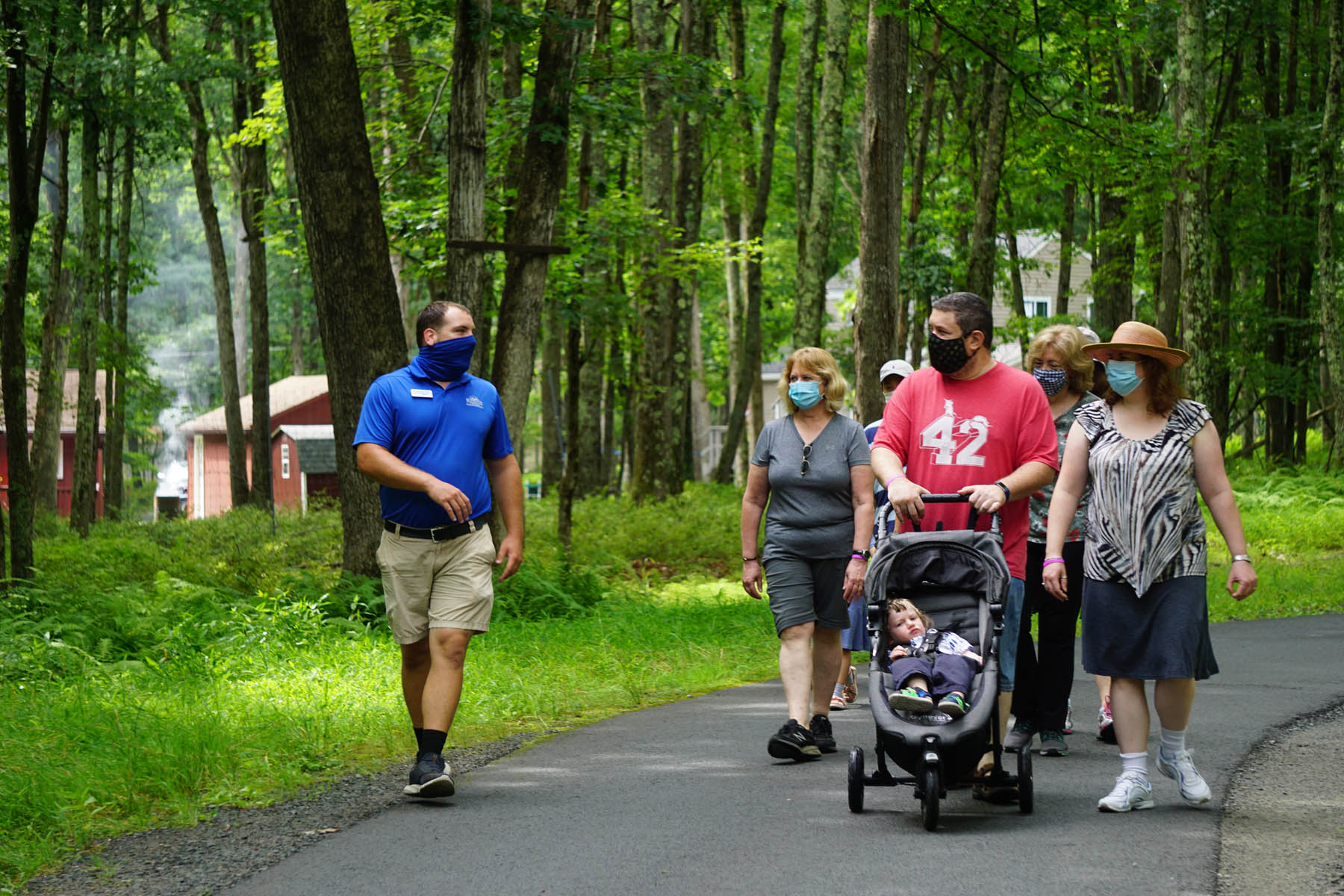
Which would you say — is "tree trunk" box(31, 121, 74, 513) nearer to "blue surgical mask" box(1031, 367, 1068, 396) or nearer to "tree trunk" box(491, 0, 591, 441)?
"tree trunk" box(491, 0, 591, 441)

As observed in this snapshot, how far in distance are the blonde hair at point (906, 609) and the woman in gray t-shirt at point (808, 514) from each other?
4.48 feet

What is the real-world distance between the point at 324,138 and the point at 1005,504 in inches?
309

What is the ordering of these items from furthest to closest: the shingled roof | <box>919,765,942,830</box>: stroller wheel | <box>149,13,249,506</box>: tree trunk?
the shingled roof
<box>149,13,249,506</box>: tree trunk
<box>919,765,942,830</box>: stroller wheel

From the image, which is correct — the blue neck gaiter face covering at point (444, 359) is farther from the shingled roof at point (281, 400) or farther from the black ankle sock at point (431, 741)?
the shingled roof at point (281, 400)

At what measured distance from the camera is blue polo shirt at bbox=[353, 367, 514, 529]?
21.5ft

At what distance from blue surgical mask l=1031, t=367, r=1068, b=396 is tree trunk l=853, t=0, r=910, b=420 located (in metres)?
7.53

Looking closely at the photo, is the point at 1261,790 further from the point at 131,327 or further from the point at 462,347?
the point at 131,327

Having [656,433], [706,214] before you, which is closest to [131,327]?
[706,214]

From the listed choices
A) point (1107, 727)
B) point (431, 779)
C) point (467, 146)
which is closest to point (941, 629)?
point (431, 779)

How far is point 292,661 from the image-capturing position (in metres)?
10.3

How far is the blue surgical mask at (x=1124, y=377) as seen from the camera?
5.97 metres

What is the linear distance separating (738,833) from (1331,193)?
2100 cm

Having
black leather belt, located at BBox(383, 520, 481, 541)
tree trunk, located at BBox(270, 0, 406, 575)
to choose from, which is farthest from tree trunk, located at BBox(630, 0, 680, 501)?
black leather belt, located at BBox(383, 520, 481, 541)

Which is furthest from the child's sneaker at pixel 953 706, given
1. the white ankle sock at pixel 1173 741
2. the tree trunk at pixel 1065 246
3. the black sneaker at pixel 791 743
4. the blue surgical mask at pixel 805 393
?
the tree trunk at pixel 1065 246
